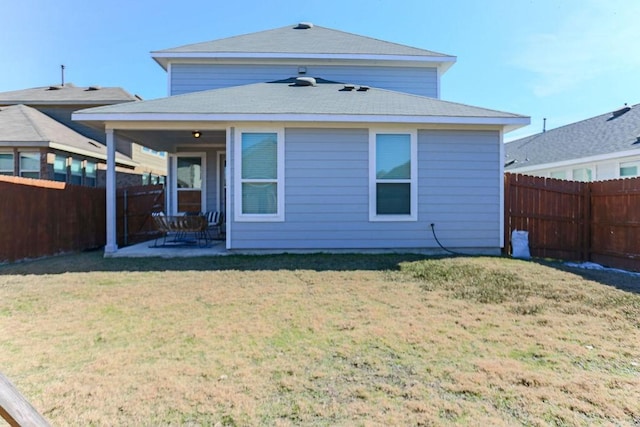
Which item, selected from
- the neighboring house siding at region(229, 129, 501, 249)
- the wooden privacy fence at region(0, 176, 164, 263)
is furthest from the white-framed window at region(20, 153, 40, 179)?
the neighboring house siding at region(229, 129, 501, 249)

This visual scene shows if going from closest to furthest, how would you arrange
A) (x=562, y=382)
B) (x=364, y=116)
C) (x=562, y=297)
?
(x=562, y=382), (x=562, y=297), (x=364, y=116)

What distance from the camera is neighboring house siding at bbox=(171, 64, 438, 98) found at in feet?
37.0

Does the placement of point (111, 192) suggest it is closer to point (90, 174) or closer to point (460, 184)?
point (460, 184)

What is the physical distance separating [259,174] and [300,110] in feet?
5.10

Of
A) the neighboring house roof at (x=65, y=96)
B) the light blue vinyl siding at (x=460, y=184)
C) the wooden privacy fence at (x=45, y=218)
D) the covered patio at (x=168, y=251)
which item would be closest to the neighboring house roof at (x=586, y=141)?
the light blue vinyl siding at (x=460, y=184)

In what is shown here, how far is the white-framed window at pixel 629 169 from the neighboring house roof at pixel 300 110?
6801 mm

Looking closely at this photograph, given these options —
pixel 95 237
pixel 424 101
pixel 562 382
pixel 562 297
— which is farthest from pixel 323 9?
pixel 562 382

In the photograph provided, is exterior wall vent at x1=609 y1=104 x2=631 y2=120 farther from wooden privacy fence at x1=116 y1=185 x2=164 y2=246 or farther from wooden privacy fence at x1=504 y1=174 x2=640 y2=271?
wooden privacy fence at x1=116 y1=185 x2=164 y2=246

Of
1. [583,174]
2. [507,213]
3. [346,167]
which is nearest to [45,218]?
[346,167]

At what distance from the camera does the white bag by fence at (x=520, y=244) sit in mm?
8188

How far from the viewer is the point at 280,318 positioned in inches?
170

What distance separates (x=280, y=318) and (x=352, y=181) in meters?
4.29

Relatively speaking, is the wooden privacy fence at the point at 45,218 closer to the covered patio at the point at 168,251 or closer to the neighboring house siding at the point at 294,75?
the covered patio at the point at 168,251

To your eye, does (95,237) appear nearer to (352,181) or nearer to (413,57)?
(352,181)
